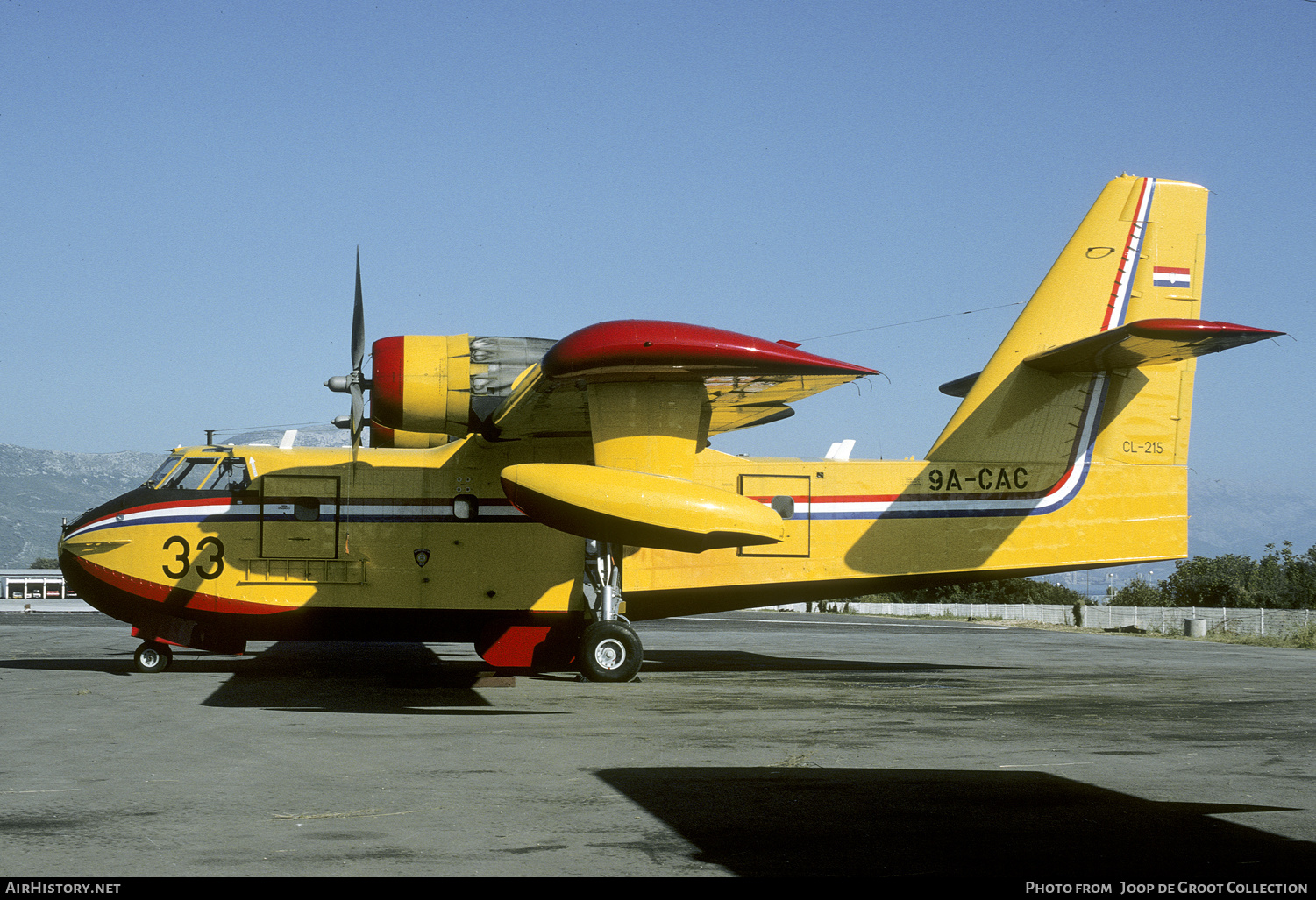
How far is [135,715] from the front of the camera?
10.2m

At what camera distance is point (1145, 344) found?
43.0 feet

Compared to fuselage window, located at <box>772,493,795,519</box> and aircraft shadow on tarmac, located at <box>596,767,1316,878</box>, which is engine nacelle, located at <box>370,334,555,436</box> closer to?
fuselage window, located at <box>772,493,795,519</box>

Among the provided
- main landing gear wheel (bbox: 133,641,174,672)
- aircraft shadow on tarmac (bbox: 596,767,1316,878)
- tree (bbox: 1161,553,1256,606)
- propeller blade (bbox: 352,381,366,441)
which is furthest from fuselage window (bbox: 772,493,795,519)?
tree (bbox: 1161,553,1256,606)

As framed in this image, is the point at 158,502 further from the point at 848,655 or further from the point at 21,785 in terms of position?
the point at 848,655

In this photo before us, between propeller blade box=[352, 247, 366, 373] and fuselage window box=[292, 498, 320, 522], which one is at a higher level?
propeller blade box=[352, 247, 366, 373]

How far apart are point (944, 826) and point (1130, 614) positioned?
43.3 metres

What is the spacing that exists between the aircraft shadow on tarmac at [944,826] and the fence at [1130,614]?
15.6 meters

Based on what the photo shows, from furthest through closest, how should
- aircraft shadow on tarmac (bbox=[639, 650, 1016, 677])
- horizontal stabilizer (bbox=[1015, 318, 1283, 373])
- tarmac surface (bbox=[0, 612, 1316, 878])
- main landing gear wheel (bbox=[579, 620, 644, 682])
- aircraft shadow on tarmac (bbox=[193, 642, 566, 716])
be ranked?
1. aircraft shadow on tarmac (bbox=[639, 650, 1016, 677])
2. main landing gear wheel (bbox=[579, 620, 644, 682])
3. horizontal stabilizer (bbox=[1015, 318, 1283, 373])
4. aircraft shadow on tarmac (bbox=[193, 642, 566, 716])
5. tarmac surface (bbox=[0, 612, 1316, 878])

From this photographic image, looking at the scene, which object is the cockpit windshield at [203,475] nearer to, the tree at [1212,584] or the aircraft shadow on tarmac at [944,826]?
the aircraft shadow on tarmac at [944,826]

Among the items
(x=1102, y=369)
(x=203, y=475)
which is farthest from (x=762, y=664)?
(x=203, y=475)

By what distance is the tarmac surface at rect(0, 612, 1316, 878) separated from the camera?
5.00 m

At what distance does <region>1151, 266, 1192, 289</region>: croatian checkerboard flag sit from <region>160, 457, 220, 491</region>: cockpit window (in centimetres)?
1419

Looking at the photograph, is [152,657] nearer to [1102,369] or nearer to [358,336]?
[358,336]

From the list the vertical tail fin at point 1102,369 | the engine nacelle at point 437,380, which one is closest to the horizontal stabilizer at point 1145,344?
the vertical tail fin at point 1102,369
